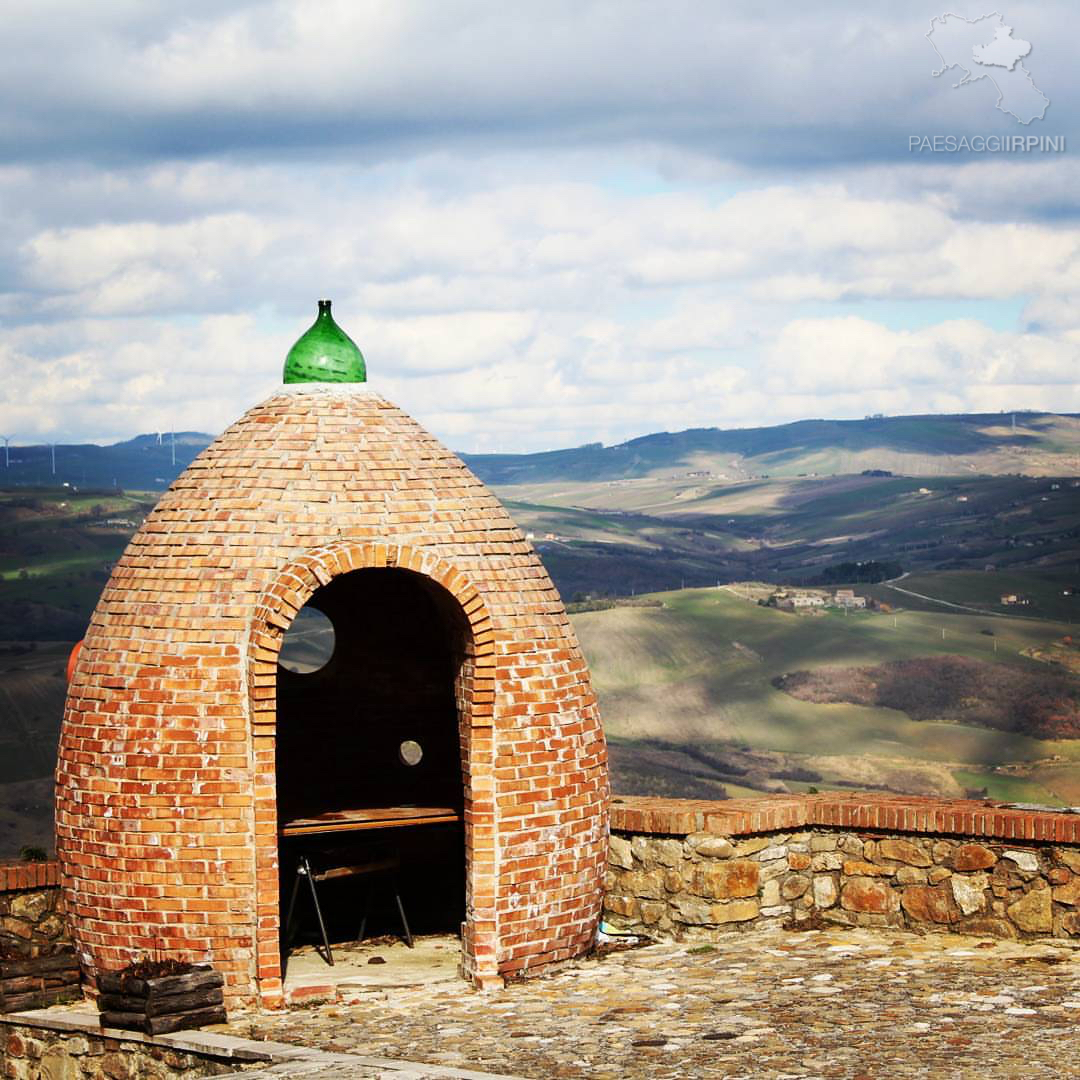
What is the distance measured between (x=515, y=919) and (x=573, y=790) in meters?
0.90

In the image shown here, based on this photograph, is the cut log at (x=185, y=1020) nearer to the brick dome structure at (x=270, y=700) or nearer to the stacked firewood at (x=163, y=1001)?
the stacked firewood at (x=163, y=1001)

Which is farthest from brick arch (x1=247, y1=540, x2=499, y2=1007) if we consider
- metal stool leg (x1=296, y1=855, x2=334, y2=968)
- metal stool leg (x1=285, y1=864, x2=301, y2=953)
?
metal stool leg (x1=285, y1=864, x2=301, y2=953)

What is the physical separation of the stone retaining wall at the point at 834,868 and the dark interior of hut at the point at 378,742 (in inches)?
64.7

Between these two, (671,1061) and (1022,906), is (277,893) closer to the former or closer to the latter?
(671,1061)

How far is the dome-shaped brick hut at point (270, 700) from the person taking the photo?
10719 mm

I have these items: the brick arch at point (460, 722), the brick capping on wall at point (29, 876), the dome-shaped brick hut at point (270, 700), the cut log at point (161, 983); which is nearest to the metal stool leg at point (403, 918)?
the dome-shaped brick hut at point (270, 700)

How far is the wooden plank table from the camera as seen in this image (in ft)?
38.5

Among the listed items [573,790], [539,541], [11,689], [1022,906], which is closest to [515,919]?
[573,790]

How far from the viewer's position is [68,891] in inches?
447

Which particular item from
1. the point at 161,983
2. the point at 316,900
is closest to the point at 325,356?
the point at 316,900

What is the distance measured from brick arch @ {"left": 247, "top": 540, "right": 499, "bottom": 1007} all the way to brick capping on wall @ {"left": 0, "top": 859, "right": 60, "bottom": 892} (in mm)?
1691

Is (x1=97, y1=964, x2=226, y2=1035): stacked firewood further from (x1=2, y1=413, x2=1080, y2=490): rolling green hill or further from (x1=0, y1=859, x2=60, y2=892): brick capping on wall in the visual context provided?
(x1=2, y1=413, x2=1080, y2=490): rolling green hill

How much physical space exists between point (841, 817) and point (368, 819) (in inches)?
128

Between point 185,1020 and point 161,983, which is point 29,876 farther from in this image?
point 185,1020
